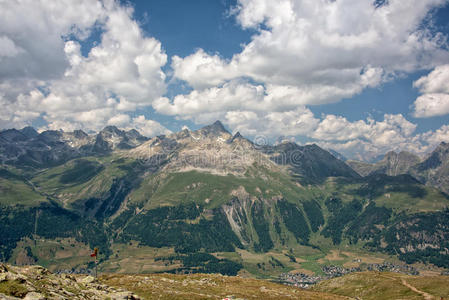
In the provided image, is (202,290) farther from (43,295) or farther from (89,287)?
(43,295)

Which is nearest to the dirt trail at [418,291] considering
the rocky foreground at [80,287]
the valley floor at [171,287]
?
the valley floor at [171,287]

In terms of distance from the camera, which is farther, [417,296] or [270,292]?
[417,296]

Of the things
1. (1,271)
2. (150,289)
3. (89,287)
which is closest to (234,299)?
(150,289)

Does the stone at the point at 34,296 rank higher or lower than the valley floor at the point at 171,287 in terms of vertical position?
higher

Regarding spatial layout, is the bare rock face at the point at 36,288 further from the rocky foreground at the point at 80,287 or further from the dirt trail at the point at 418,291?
the dirt trail at the point at 418,291

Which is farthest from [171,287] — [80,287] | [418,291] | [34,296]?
[418,291]

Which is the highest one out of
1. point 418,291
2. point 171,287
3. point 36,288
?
point 36,288

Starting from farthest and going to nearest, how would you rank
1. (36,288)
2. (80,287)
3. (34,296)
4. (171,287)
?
1. (171,287)
2. (80,287)
3. (36,288)
4. (34,296)

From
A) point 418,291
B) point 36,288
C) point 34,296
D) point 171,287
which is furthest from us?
point 418,291

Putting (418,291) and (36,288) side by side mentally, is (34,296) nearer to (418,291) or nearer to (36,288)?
(36,288)

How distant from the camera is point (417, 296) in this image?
14688 centimetres

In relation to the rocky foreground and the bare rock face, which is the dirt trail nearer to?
the rocky foreground

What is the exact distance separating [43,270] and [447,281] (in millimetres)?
216984

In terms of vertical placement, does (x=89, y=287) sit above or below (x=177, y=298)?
above
